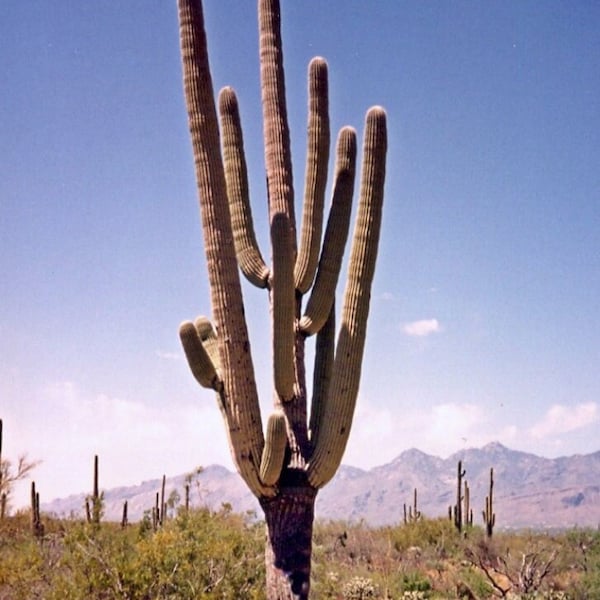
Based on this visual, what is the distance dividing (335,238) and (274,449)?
2367mm

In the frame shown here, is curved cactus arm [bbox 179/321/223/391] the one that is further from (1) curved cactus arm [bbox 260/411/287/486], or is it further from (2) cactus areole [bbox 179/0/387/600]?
(1) curved cactus arm [bbox 260/411/287/486]

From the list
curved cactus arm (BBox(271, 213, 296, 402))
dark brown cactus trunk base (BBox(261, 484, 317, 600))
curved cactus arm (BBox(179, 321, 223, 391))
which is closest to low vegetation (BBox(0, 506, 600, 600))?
dark brown cactus trunk base (BBox(261, 484, 317, 600))

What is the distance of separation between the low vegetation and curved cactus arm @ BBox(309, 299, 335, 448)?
302cm

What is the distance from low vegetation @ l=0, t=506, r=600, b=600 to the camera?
10.2 meters

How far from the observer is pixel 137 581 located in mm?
9992

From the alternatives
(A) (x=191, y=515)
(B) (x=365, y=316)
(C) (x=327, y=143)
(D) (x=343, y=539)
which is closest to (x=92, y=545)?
(A) (x=191, y=515)

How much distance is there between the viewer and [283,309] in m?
7.88

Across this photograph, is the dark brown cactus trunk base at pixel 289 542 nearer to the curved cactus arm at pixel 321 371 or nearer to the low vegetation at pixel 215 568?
the curved cactus arm at pixel 321 371

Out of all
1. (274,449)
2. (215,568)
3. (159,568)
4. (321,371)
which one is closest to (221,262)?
(321,371)

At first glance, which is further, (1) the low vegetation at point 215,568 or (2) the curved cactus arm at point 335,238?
(1) the low vegetation at point 215,568

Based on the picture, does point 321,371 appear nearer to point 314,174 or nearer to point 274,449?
point 274,449

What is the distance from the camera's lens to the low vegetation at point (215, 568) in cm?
1016

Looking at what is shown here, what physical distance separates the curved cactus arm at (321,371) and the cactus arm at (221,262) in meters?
0.72

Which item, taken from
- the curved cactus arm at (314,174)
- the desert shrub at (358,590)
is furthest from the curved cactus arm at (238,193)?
the desert shrub at (358,590)
